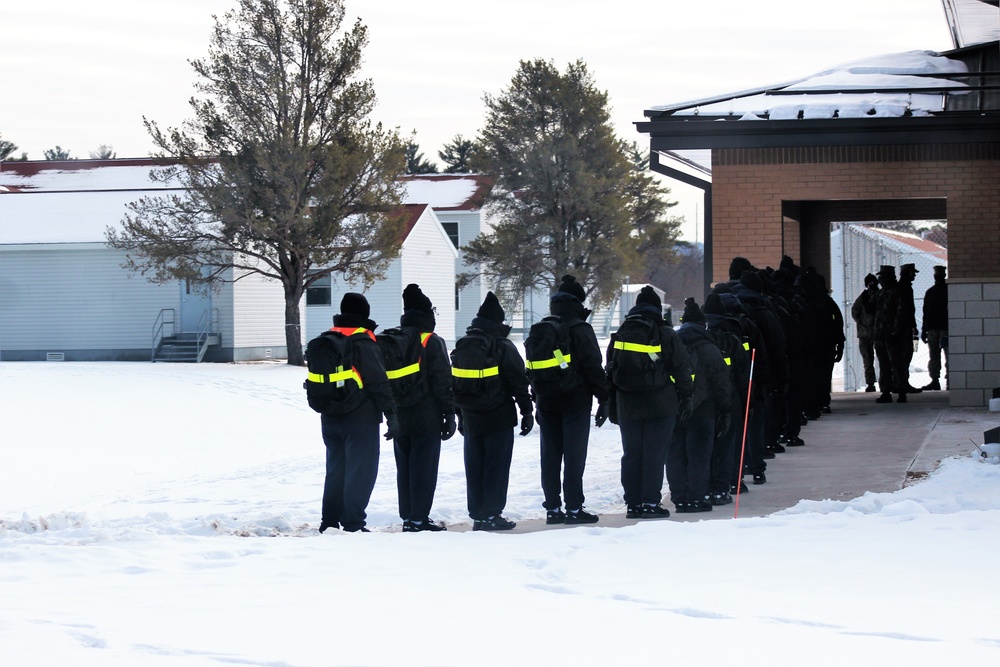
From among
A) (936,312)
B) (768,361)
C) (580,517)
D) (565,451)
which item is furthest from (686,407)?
(936,312)

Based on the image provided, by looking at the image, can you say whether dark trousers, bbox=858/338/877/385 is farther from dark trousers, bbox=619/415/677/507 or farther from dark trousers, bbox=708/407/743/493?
dark trousers, bbox=619/415/677/507

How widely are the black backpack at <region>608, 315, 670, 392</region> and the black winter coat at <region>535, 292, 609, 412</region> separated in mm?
162

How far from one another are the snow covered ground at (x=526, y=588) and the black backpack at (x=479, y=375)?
1087 millimetres

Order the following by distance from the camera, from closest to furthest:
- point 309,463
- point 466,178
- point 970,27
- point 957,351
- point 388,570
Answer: point 388,570 → point 957,351 → point 309,463 → point 970,27 → point 466,178

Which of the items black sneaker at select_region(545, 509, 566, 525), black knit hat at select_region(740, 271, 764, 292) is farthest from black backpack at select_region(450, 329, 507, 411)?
black knit hat at select_region(740, 271, 764, 292)

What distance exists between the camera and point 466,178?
54.3m

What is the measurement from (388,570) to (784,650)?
2.86m

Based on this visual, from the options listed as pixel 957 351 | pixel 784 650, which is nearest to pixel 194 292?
pixel 957 351

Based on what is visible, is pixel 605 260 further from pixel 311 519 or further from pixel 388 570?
pixel 388 570

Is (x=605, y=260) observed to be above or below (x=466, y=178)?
below

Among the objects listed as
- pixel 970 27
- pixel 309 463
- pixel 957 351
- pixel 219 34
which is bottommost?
pixel 309 463

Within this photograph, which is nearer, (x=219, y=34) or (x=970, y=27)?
(x=970, y=27)

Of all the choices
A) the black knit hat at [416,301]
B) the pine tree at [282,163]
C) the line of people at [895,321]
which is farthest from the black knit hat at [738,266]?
the pine tree at [282,163]

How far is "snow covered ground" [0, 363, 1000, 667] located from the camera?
580 cm
